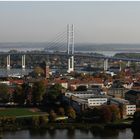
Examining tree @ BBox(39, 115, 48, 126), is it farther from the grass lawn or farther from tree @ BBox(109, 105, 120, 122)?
tree @ BBox(109, 105, 120, 122)

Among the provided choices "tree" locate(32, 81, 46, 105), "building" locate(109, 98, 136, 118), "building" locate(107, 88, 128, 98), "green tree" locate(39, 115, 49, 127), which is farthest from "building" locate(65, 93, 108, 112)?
"building" locate(107, 88, 128, 98)

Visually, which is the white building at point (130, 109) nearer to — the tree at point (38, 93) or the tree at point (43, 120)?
the tree at point (43, 120)

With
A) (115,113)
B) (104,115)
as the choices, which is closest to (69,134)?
(104,115)

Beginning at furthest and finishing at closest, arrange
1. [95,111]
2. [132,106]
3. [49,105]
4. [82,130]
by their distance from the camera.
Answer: [49,105], [132,106], [95,111], [82,130]

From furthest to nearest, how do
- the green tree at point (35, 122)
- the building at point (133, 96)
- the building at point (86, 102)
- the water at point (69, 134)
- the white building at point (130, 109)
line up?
the building at point (133, 96)
the building at point (86, 102)
the white building at point (130, 109)
the green tree at point (35, 122)
the water at point (69, 134)

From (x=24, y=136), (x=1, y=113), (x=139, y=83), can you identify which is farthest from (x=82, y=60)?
(x=24, y=136)

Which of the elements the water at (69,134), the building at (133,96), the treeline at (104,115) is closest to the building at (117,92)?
the building at (133,96)

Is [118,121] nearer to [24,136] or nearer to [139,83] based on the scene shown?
[24,136]

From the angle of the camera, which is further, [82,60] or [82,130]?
[82,60]

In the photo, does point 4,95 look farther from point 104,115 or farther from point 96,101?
point 104,115
